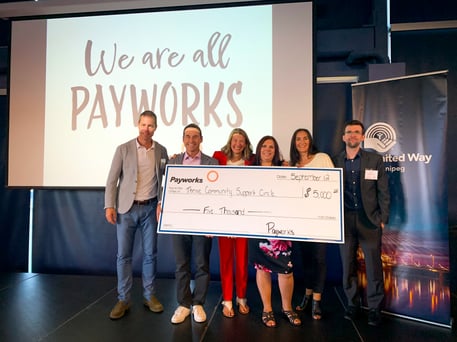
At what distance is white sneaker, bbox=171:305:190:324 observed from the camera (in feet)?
6.95

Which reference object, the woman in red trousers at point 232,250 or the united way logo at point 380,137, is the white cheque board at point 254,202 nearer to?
the woman in red trousers at point 232,250

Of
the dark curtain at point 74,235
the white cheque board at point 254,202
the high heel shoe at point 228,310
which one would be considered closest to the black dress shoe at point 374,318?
the white cheque board at point 254,202

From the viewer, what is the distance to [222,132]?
286 cm

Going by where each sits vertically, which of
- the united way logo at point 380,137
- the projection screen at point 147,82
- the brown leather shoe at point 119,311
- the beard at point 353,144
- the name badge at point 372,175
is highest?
the projection screen at point 147,82

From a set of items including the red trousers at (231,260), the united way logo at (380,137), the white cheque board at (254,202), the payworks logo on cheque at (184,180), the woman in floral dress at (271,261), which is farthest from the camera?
the united way logo at (380,137)

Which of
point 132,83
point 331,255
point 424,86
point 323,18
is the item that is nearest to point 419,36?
point 323,18

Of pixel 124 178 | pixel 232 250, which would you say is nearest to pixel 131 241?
pixel 124 178

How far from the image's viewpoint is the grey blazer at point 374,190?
2.09 metres

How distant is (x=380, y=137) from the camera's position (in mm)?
2338

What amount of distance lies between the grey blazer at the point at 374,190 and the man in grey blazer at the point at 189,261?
3.79ft

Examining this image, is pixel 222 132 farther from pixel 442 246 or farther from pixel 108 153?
pixel 442 246

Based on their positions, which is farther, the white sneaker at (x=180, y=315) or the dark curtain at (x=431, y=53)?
the dark curtain at (x=431, y=53)

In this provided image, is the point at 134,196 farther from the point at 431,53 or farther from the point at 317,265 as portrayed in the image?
the point at 431,53

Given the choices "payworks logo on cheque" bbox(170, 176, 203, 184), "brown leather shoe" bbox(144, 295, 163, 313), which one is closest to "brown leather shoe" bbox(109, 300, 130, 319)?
"brown leather shoe" bbox(144, 295, 163, 313)
